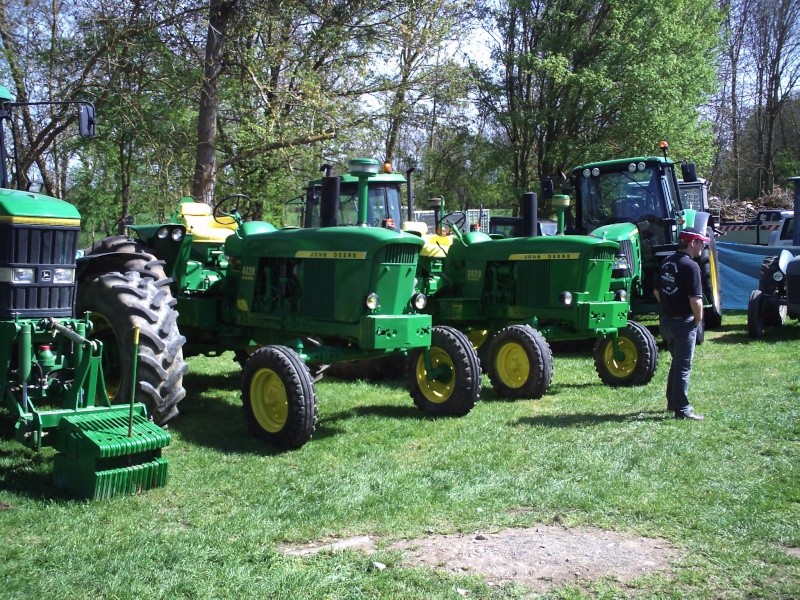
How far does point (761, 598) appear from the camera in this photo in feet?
12.5

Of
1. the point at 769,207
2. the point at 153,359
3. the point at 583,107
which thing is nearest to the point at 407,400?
the point at 153,359

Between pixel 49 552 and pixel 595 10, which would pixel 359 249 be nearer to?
pixel 49 552

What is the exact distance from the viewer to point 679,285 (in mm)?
7379

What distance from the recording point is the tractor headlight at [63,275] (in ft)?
19.1

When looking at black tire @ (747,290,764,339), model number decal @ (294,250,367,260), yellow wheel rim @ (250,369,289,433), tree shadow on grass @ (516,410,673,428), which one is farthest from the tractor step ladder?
black tire @ (747,290,764,339)

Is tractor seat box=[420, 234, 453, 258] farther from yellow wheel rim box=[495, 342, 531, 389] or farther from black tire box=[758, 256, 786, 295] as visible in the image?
black tire box=[758, 256, 786, 295]

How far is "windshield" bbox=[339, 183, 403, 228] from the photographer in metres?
11.5

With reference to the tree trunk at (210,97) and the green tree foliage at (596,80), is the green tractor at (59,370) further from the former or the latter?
the green tree foliage at (596,80)

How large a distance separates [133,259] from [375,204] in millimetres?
5005

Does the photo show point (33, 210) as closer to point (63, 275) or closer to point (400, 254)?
point (63, 275)

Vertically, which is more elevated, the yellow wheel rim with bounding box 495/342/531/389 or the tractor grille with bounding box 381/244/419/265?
the tractor grille with bounding box 381/244/419/265

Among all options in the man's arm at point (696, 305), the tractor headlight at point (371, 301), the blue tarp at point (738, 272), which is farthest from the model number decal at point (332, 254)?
the blue tarp at point (738, 272)

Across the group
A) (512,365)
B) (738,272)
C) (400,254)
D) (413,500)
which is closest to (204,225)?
(400,254)

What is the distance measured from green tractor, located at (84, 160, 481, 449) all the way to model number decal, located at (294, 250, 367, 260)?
0.01 metres
